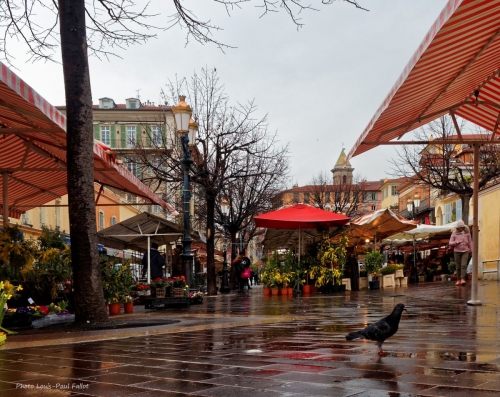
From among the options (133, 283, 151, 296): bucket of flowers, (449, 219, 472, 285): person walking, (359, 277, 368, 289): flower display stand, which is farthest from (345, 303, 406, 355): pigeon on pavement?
(359, 277, 368, 289): flower display stand

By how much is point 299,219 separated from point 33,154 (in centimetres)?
899

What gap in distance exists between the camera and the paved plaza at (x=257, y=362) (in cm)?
346

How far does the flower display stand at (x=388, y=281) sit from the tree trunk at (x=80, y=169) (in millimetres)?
16571

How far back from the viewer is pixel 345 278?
2228cm

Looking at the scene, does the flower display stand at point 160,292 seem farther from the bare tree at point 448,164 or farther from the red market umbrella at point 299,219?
the bare tree at point 448,164

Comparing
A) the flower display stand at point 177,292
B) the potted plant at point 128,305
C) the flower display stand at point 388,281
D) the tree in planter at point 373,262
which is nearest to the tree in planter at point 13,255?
the potted plant at point 128,305

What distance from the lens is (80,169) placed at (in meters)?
8.11

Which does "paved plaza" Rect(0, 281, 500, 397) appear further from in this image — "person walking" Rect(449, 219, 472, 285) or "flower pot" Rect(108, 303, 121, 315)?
"person walking" Rect(449, 219, 472, 285)

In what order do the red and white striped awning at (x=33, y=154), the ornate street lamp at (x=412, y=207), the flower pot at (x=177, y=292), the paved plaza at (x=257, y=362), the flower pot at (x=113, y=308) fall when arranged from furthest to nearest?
the ornate street lamp at (x=412, y=207) < the flower pot at (x=177, y=292) < the flower pot at (x=113, y=308) < the red and white striped awning at (x=33, y=154) < the paved plaza at (x=257, y=362)

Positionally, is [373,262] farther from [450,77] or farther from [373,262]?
[450,77]

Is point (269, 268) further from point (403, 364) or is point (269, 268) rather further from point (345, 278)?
point (403, 364)

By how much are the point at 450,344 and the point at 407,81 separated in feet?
8.58

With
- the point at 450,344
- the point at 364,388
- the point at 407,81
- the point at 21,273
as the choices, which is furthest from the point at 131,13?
the point at 364,388

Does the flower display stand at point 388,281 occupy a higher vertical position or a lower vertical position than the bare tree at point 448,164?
lower
